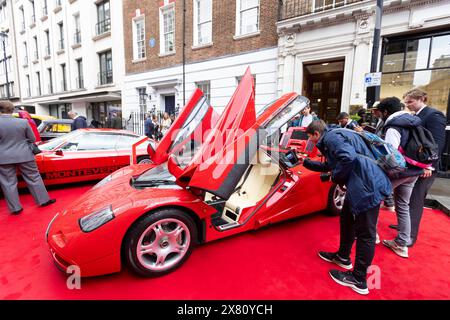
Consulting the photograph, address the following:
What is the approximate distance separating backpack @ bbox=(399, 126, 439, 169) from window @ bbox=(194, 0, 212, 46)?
972 centimetres

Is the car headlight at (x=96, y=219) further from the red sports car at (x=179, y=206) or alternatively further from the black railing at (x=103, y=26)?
the black railing at (x=103, y=26)

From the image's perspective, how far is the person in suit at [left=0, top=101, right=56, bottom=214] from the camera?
361 cm

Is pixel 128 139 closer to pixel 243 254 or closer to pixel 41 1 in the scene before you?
pixel 243 254

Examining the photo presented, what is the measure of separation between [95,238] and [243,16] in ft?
33.0

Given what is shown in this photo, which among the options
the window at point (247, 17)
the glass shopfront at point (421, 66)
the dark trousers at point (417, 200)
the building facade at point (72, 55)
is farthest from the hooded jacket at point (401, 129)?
the building facade at point (72, 55)

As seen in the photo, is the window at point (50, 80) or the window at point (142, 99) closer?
the window at point (142, 99)

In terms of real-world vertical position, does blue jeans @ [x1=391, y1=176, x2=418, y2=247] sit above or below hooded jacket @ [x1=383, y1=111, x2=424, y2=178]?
below

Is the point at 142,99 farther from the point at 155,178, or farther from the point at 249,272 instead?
the point at 249,272

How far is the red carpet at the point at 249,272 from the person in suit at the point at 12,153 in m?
0.64

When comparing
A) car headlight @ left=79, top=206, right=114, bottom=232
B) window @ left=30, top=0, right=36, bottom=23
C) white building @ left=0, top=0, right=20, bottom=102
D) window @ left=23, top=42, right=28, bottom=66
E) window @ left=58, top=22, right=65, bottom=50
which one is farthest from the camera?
white building @ left=0, top=0, right=20, bottom=102

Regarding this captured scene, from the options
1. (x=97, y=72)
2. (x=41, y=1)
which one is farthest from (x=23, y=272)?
(x=41, y=1)

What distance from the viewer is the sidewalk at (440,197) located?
4.14 m

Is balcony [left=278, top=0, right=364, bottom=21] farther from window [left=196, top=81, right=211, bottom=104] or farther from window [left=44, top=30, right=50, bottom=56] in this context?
window [left=44, top=30, right=50, bottom=56]

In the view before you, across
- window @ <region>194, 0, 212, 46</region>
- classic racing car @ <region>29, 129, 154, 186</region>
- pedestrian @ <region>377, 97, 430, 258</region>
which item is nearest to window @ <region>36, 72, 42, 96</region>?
window @ <region>194, 0, 212, 46</region>
